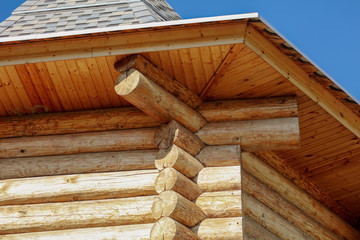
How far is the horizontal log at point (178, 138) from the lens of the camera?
7.61 meters

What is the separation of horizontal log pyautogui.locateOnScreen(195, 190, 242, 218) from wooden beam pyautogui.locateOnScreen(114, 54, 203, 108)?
1.12 metres

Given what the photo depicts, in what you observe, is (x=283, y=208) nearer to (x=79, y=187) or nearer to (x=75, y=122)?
(x=79, y=187)

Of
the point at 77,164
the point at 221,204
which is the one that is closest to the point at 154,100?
the point at 77,164

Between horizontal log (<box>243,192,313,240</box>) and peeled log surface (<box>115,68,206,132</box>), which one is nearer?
peeled log surface (<box>115,68,206,132</box>)

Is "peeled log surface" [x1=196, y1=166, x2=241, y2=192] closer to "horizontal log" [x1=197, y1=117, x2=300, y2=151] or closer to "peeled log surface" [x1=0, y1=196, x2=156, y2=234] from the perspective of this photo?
"horizontal log" [x1=197, y1=117, x2=300, y2=151]

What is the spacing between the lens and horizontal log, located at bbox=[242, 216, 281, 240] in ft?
25.8

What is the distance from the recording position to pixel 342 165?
356 inches

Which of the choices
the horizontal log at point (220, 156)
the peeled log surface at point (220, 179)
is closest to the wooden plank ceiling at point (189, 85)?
the horizontal log at point (220, 156)

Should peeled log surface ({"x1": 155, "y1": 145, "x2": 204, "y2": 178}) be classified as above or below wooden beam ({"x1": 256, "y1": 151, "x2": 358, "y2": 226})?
below

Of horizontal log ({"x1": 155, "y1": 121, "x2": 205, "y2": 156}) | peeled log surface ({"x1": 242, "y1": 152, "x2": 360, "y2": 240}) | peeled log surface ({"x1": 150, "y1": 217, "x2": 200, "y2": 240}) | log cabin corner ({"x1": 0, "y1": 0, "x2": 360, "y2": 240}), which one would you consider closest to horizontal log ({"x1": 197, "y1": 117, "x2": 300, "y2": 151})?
log cabin corner ({"x1": 0, "y1": 0, "x2": 360, "y2": 240})

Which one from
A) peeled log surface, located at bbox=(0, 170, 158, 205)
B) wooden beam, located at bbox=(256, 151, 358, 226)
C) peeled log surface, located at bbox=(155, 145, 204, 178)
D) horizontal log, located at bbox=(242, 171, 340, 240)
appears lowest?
peeled log surface, located at bbox=(0, 170, 158, 205)

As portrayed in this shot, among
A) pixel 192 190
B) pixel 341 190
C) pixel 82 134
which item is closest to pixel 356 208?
pixel 341 190

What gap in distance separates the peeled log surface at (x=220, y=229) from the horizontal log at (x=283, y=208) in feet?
3.21

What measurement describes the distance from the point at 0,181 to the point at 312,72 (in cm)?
379
